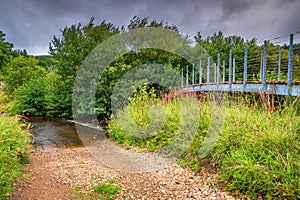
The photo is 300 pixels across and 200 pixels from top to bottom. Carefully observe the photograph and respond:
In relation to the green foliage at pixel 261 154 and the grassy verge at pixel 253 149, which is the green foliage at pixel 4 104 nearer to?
the grassy verge at pixel 253 149

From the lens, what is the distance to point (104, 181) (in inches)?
118

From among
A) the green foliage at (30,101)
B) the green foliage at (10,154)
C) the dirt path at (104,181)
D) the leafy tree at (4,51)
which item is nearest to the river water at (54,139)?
the green foliage at (10,154)

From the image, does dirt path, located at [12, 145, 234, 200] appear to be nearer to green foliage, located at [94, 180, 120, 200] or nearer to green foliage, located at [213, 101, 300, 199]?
green foliage, located at [94, 180, 120, 200]

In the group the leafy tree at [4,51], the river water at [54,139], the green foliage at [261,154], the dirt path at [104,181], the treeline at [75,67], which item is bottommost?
the river water at [54,139]

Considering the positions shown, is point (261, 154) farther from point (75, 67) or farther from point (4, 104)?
point (4, 104)

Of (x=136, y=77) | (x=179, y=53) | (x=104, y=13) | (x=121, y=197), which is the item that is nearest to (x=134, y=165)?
(x=121, y=197)

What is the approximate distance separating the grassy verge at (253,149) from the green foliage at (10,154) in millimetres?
2354

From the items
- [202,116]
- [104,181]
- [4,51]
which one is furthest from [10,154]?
[4,51]

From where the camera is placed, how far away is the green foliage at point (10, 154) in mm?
2285

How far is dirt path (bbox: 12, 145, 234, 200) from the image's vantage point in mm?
2584

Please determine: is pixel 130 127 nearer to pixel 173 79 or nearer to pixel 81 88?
pixel 81 88

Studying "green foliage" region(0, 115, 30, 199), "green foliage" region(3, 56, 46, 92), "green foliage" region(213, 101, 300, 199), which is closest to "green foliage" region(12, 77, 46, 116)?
"green foliage" region(3, 56, 46, 92)

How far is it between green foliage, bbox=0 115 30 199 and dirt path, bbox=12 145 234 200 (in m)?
0.18

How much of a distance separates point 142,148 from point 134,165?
1.04 metres
